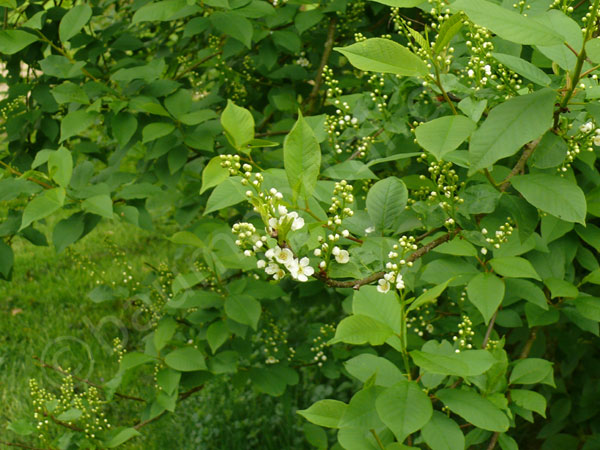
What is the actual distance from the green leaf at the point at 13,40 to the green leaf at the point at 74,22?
103 mm

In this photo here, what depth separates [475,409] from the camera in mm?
1262

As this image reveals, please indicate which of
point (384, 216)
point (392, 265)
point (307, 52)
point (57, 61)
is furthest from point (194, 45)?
point (392, 265)

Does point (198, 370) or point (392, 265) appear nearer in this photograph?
point (392, 265)

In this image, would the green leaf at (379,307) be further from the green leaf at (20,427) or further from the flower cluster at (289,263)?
the green leaf at (20,427)

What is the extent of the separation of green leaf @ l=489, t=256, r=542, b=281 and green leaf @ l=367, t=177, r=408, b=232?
1.02 feet

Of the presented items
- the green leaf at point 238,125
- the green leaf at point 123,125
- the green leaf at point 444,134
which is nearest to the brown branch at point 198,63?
the green leaf at point 123,125

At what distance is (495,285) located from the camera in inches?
58.1

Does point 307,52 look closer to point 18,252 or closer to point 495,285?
point 495,285

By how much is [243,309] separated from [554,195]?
1151 millimetres

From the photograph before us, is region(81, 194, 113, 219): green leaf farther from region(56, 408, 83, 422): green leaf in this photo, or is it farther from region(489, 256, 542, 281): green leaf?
region(489, 256, 542, 281): green leaf

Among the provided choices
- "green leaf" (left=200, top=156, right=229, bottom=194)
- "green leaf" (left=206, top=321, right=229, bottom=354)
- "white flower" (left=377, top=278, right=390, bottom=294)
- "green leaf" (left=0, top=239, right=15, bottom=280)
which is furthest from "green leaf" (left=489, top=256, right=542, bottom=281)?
"green leaf" (left=0, top=239, right=15, bottom=280)

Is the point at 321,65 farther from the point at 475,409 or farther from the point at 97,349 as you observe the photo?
the point at 97,349

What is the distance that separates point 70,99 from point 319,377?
2.14 meters

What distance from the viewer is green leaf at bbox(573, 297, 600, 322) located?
1639 millimetres
